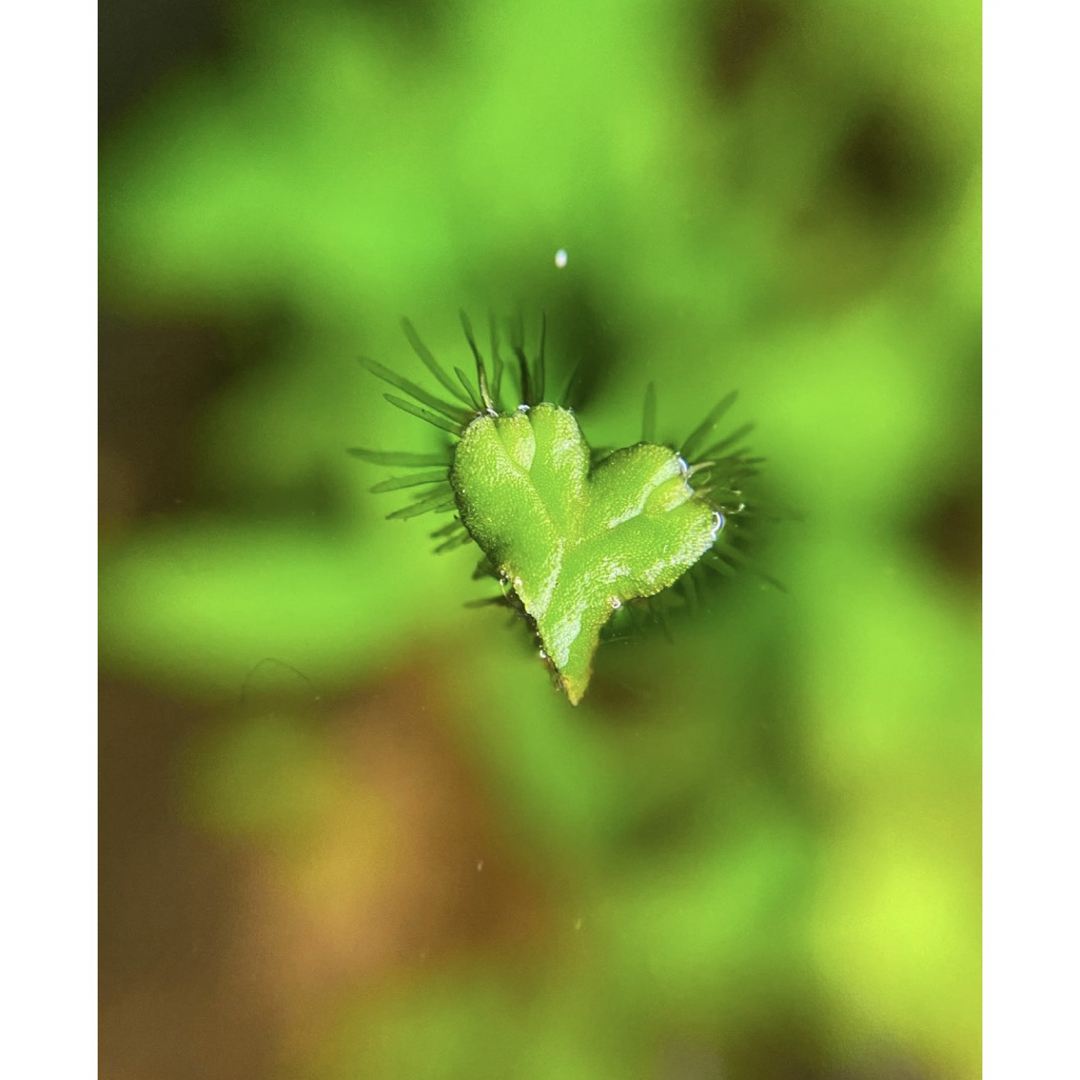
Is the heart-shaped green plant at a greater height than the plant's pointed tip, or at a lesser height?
greater

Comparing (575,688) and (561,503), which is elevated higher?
(561,503)

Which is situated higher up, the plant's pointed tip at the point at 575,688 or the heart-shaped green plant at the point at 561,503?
the heart-shaped green plant at the point at 561,503

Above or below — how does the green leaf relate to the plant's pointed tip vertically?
above

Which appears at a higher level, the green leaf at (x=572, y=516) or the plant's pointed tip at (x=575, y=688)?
the green leaf at (x=572, y=516)
